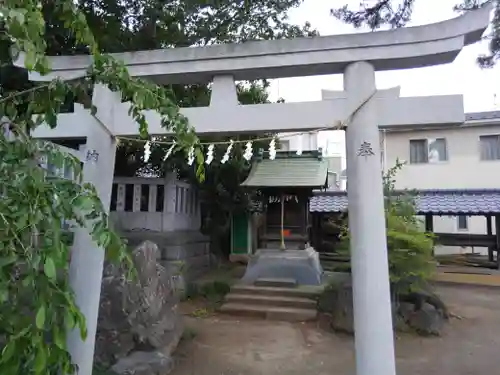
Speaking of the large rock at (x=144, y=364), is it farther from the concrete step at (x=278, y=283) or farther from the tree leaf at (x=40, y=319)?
the concrete step at (x=278, y=283)

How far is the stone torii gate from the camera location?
3.63 m

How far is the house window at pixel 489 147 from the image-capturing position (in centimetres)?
1730

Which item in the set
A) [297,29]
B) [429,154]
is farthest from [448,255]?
[297,29]

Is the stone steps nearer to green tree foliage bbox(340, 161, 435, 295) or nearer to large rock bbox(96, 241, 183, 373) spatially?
green tree foliage bbox(340, 161, 435, 295)

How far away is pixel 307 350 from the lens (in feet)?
21.2

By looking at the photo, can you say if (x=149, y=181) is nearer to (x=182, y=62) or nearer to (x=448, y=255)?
(x=182, y=62)

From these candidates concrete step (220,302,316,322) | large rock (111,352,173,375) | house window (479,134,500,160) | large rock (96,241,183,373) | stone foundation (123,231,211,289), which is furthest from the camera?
house window (479,134,500,160)

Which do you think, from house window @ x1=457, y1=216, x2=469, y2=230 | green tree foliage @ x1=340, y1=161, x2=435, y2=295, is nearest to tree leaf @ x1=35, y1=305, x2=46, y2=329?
green tree foliage @ x1=340, y1=161, x2=435, y2=295

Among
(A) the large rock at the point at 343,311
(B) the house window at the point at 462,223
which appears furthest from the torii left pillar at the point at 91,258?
(B) the house window at the point at 462,223

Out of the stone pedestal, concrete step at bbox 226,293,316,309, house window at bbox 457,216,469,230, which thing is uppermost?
house window at bbox 457,216,469,230

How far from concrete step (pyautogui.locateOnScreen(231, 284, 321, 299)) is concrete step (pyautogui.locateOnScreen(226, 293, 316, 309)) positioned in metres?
0.14

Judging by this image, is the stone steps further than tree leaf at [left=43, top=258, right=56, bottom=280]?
Yes

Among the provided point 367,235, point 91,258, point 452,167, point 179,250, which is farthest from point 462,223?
point 91,258

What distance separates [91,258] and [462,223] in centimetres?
1807
